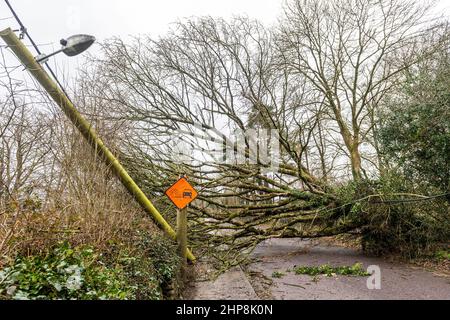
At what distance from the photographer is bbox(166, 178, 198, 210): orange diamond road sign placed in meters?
6.91

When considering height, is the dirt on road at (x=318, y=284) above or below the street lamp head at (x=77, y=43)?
below

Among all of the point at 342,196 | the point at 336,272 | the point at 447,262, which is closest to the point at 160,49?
the point at 342,196

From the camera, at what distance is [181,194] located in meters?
6.99

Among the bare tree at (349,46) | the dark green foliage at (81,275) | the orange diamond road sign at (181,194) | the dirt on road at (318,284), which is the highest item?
the bare tree at (349,46)

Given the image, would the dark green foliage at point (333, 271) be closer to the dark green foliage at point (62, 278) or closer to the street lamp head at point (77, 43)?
the dark green foliage at point (62, 278)

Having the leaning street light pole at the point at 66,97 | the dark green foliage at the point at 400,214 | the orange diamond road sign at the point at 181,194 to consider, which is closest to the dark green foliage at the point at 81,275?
the leaning street light pole at the point at 66,97

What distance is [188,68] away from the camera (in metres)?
12.0

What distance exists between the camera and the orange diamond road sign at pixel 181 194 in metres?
6.91

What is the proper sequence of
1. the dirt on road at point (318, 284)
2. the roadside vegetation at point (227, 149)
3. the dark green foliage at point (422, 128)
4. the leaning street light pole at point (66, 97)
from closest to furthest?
the roadside vegetation at point (227, 149), the leaning street light pole at point (66, 97), the dirt on road at point (318, 284), the dark green foliage at point (422, 128)

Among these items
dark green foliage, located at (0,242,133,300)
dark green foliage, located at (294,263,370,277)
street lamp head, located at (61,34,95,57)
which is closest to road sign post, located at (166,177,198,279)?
dark green foliage, located at (294,263,370,277)

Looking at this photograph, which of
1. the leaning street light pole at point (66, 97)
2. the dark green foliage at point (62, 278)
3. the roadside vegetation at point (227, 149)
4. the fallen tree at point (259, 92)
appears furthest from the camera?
the fallen tree at point (259, 92)

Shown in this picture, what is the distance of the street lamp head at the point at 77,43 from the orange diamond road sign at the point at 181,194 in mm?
3333

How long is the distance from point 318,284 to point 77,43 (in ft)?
20.6

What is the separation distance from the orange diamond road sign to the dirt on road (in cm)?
176
